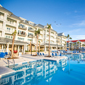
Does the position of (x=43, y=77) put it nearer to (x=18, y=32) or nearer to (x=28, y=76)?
(x=28, y=76)

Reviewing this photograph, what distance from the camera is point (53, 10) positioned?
69.3ft

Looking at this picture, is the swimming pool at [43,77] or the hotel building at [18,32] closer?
the swimming pool at [43,77]

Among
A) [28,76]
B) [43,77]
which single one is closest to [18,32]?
[28,76]

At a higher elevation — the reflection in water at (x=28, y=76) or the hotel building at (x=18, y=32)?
the hotel building at (x=18, y=32)

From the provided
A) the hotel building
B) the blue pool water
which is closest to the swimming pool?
the blue pool water

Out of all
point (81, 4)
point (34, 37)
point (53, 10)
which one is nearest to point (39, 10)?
point (53, 10)

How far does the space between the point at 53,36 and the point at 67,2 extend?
31.1 m

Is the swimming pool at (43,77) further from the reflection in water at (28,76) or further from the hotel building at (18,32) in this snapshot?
the hotel building at (18,32)

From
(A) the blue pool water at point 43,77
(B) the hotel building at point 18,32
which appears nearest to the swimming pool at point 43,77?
(A) the blue pool water at point 43,77

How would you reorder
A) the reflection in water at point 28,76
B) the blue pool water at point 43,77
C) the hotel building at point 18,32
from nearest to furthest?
1. the reflection in water at point 28,76
2. the blue pool water at point 43,77
3. the hotel building at point 18,32

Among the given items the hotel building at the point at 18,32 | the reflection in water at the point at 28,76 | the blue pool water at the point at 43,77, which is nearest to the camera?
the reflection in water at the point at 28,76

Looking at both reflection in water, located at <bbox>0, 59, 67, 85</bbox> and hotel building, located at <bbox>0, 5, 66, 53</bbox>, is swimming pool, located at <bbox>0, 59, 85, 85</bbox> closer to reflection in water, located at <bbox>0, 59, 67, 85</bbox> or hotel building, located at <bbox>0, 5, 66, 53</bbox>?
reflection in water, located at <bbox>0, 59, 67, 85</bbox>

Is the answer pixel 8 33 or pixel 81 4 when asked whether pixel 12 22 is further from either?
pixel 81 4

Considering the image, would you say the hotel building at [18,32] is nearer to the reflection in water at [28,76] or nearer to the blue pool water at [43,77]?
the reflection in water at [28,76]
